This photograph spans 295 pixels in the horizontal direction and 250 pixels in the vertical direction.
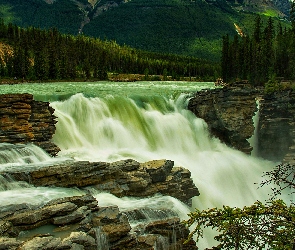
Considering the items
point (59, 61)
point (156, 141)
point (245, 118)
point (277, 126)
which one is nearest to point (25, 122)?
point (156, 141)

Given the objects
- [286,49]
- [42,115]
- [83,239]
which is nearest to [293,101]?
[42,115]

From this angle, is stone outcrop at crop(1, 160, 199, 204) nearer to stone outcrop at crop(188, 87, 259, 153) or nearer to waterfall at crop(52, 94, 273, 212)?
waterfall at crop(52, 94, 273, 212)

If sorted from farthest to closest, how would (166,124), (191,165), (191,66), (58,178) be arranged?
(191,66) < (166,124) < (191,165) < (58,178)

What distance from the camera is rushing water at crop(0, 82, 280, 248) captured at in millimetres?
27562

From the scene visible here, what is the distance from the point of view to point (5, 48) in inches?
5094

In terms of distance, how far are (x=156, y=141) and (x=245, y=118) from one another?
38.4 feet

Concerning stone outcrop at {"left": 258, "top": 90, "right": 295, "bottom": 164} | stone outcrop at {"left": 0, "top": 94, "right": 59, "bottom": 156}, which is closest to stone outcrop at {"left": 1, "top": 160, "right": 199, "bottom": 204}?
stone outcrop at {"left": 0, "top": 94, "right": 59, "bottom": 156}

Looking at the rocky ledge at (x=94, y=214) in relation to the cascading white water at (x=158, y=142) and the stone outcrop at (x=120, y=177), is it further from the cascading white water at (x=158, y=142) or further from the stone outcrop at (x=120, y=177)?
the cascading white water at (x=158, y=142)

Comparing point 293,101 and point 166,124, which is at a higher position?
point 293,101

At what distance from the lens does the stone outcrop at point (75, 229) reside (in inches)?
441

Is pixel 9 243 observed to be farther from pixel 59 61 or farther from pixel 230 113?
pixel 59 61

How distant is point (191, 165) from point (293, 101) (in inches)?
640

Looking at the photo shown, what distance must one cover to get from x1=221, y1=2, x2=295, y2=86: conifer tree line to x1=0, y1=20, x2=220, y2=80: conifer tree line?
37.1 metres

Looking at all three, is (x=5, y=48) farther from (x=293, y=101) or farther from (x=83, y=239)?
(x=83, y=239)
